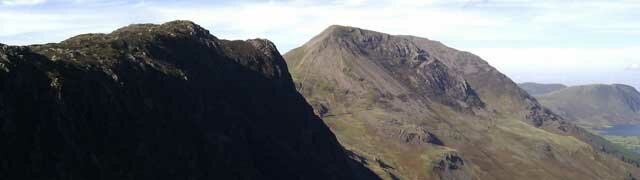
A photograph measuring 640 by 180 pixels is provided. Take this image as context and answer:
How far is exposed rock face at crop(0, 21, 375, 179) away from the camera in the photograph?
88.1m

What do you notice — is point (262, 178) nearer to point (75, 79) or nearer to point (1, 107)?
point (75, 79)

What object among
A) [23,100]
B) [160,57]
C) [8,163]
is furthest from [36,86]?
[160,57]

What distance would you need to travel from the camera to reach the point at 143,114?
118438mm

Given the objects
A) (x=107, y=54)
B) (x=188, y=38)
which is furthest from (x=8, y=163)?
(x=188, y=38)

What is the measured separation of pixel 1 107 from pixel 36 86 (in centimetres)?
1040

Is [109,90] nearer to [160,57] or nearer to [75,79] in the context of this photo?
[75,79]

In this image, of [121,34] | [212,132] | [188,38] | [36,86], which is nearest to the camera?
[36,86]

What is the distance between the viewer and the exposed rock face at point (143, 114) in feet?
289

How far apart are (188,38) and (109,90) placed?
65.3 m

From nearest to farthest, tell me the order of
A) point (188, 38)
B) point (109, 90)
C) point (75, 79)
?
point (75, 79) → point (109, 90) → point (188, 38)

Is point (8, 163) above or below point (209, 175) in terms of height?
above

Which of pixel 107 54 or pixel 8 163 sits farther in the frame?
pixel 107 54

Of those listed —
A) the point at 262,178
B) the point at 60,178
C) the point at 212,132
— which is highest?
the point at 60,178

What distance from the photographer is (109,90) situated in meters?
109
